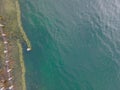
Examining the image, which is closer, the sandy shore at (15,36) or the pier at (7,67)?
the pier at (7,67)

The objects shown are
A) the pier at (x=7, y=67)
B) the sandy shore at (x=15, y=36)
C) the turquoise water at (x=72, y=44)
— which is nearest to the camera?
the pier at (x=7, y=67)

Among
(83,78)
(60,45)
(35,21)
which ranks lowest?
(83,78)

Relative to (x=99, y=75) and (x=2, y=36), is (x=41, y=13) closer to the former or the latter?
(x=2, y=36)

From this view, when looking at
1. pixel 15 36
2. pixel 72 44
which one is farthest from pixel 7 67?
pixel 72 44

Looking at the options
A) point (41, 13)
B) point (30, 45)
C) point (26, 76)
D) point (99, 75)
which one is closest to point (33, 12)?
point (41, 13)

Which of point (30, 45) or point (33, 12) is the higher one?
point (33, 12)

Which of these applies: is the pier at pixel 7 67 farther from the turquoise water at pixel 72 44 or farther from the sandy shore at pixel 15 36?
the turquoise water at pixel 72 44

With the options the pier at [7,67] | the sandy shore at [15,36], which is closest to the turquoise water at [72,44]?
the sandy shore at [15,36]

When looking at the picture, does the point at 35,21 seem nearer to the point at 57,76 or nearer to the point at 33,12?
the point at 33,12

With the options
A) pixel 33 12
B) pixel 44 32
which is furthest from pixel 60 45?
pixel 33 12
